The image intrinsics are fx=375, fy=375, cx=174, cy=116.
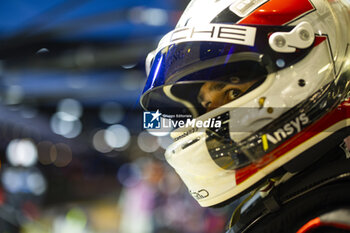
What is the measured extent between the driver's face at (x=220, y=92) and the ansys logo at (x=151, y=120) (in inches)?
5.1

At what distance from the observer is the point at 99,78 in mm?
5289

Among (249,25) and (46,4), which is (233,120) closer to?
(249,25)

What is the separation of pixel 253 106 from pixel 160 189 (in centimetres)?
336

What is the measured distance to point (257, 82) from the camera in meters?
0.81

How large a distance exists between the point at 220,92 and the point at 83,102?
257 inches

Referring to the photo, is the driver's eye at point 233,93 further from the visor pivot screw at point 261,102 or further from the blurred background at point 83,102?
the blurred background at point 83,102

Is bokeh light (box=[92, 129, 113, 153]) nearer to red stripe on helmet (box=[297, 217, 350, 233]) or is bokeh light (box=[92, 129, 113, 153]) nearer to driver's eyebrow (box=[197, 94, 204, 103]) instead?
driver's eyebrow (box=[197, 94, 204, 103])

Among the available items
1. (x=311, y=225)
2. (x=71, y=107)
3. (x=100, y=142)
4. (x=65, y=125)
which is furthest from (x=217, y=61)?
(x=100, y=142)

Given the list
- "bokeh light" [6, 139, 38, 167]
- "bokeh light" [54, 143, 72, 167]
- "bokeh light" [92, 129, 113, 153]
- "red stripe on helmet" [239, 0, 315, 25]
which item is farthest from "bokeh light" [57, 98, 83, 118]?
"red stripe on helmet" [239, 0, 315, 25]

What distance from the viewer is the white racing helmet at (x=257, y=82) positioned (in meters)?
0.77

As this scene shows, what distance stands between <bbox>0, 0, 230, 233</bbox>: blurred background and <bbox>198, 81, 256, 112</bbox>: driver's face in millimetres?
165

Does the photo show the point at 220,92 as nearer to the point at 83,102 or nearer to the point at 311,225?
the point at 311,225

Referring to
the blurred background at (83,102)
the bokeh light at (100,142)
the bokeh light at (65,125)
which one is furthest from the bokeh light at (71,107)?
the bokeh light at (100,142)

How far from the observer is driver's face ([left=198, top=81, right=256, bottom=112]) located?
843 mm
